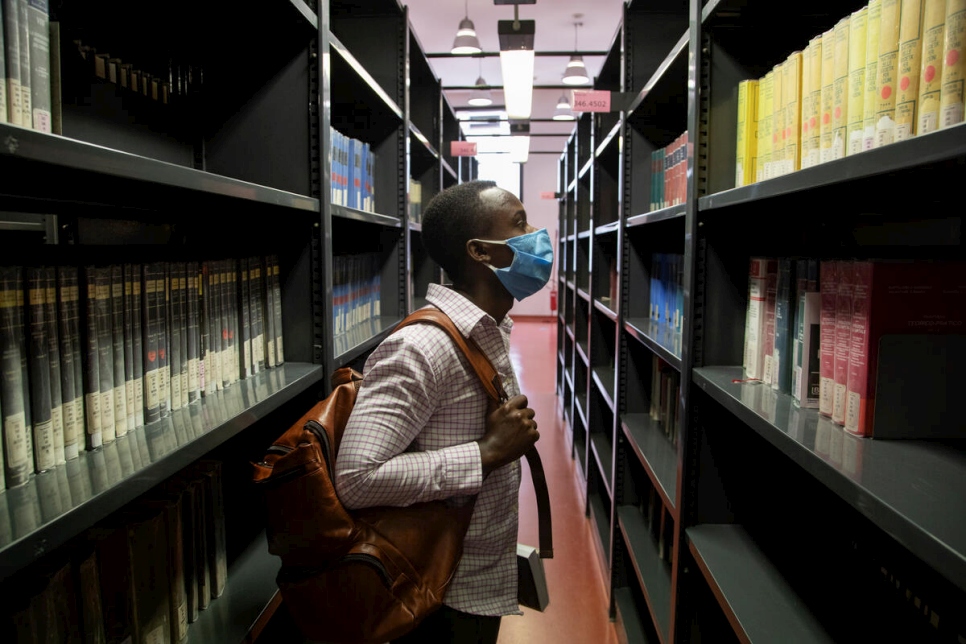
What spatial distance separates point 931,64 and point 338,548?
1.16 meters

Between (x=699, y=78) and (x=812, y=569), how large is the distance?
1134 mm

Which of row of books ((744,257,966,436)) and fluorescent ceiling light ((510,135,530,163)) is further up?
fluorescent ceiling light ((510,135,530,163))

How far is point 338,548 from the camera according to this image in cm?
111

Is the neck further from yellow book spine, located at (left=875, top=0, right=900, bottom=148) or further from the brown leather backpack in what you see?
yellow book spine, located at (left=875, top=0, right=900, bottom=148)

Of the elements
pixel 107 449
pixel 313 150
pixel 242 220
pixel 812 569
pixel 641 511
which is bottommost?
pixel 641 511

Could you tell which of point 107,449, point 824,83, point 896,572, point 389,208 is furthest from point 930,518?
point 389,208

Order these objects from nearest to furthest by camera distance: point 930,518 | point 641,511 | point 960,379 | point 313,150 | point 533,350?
point 930,518 < point 960,379 < point 313,150 < point 641,511 < point 533,350

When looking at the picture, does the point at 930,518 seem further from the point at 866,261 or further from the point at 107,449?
the point at 107,449

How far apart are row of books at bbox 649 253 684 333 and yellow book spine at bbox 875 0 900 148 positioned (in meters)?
1.28

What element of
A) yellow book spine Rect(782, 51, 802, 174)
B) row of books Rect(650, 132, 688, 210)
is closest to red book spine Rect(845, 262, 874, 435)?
yellow book spine Rect(782, 51, 802, 174)

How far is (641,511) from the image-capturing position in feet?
8.91

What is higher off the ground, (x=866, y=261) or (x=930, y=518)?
(x=866, y=261)

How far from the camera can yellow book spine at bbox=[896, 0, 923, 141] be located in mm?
861

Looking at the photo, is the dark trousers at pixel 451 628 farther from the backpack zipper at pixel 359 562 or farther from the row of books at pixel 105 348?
the row of books at pixel 105 348
